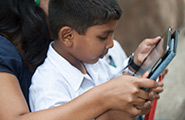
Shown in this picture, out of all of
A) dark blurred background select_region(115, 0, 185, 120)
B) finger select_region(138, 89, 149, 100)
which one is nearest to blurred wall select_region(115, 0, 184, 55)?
dark blurred background select_region(115, 0, 185, 120)

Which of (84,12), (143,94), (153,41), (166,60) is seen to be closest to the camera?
(166,60)

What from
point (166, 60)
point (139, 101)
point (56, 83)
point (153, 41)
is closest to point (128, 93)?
point (139, 101)

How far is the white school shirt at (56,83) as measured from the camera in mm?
961

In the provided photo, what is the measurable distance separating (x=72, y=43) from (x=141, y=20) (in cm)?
196

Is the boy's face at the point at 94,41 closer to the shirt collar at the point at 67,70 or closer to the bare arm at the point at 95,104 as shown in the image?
the shirt collar at the point at 67,70

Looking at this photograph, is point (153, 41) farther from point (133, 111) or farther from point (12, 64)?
point (12, 64)

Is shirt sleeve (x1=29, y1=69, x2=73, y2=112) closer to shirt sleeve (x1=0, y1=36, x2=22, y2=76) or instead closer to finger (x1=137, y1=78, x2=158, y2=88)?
shirt sleeve (x1=0, y1=36, x2=22, y2=76)

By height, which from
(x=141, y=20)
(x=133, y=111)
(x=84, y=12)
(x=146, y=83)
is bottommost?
(x=133, y=111)

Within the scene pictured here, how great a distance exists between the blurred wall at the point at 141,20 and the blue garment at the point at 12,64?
76.1 inches

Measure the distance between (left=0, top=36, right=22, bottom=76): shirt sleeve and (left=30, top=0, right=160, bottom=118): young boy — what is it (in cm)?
9

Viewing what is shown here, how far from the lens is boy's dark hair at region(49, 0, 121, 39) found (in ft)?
3.40

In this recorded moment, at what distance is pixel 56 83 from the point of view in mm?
1003

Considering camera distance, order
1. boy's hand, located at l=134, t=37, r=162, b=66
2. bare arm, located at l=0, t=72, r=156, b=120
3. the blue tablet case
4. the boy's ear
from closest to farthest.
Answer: the blue tablet case < bare arm, located at l=0, t=72, r=156, b=120 < the boy's ear < boy's hand, located at l=134, t=37, r=162, b=66

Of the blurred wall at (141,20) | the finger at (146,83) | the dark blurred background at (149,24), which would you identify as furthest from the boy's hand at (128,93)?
the blurred wall at (141,20)
